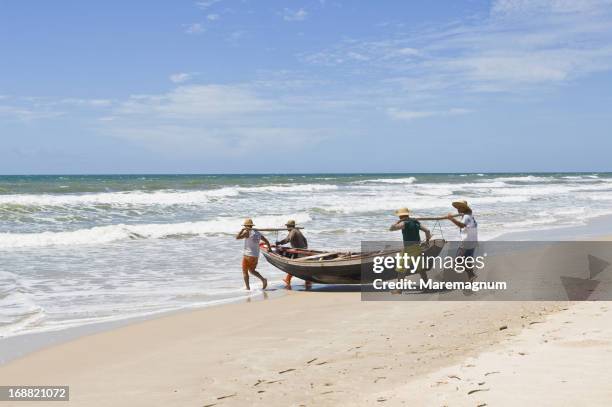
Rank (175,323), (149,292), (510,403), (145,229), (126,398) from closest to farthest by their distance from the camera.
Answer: (510,403) → (126,398) → (175,323) → (149,292) → (145,229)

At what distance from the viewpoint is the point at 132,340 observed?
24.8ft

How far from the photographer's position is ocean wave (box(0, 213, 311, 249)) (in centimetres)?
1791

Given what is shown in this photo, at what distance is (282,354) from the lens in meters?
6.61

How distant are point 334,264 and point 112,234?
10749 millimetres

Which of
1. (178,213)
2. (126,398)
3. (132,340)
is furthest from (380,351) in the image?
(178,213)

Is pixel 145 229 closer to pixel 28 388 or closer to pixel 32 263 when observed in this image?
pixel 32 263

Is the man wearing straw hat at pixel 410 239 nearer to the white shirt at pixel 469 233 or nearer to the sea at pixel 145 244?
the white shirt at pixel 469 233

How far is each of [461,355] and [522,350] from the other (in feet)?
1.84

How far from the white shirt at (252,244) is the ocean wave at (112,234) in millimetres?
8303

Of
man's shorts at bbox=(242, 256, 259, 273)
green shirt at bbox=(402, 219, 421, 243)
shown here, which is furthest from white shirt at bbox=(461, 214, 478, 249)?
man's shorts at bbox=(242, 256, 259, 273)

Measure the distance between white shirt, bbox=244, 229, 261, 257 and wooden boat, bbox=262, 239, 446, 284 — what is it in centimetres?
47

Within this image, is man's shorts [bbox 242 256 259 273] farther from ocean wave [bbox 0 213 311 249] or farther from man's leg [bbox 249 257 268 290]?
ocean wave [bbox 0 213 311 249]

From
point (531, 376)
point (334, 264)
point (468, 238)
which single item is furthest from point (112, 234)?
point (531, 376)

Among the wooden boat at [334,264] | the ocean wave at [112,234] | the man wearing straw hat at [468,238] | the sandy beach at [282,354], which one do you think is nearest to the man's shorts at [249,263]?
the wooden boat at [334,264]
